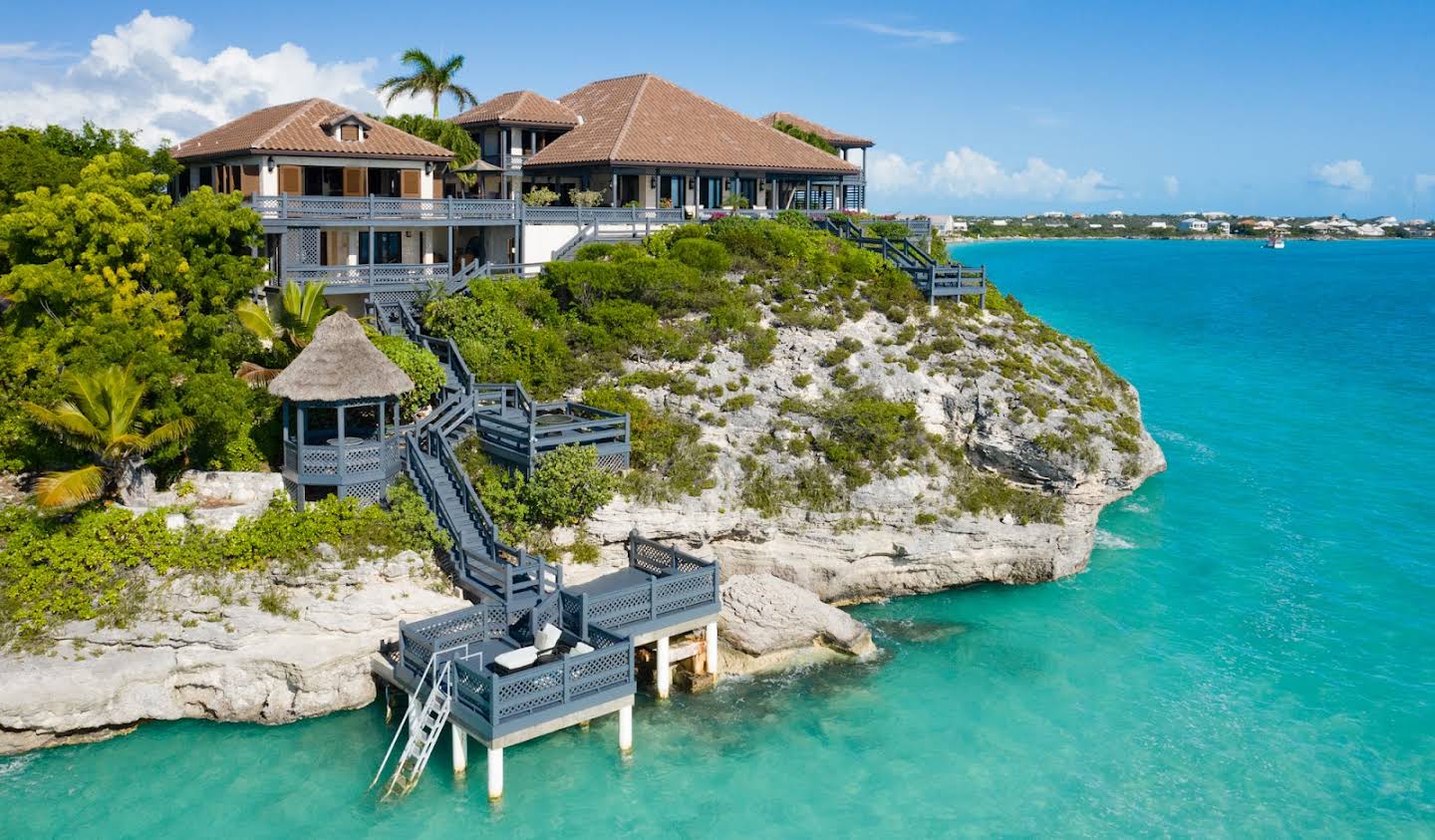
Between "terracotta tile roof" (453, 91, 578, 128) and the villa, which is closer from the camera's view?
the villa

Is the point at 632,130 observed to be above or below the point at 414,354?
above

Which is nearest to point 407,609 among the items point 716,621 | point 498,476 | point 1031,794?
point 498,476

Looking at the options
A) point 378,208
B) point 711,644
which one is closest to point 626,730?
point 711,644

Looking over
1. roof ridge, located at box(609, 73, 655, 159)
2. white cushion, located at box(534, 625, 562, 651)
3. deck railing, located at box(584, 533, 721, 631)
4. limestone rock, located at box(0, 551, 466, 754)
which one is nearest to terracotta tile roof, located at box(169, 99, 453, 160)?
roof ridge, located at box(609, 73, 655, 159)

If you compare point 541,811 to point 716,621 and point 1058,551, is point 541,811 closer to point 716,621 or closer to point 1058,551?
point 716,621

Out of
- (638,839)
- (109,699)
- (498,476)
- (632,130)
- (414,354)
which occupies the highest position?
(632,130)

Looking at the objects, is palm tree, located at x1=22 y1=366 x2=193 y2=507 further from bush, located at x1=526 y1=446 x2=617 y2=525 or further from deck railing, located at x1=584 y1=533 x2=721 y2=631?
deck railing, located at x1=584 y1=533 x2=721 y2=631

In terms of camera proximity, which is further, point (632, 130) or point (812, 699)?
point (632, 130)
